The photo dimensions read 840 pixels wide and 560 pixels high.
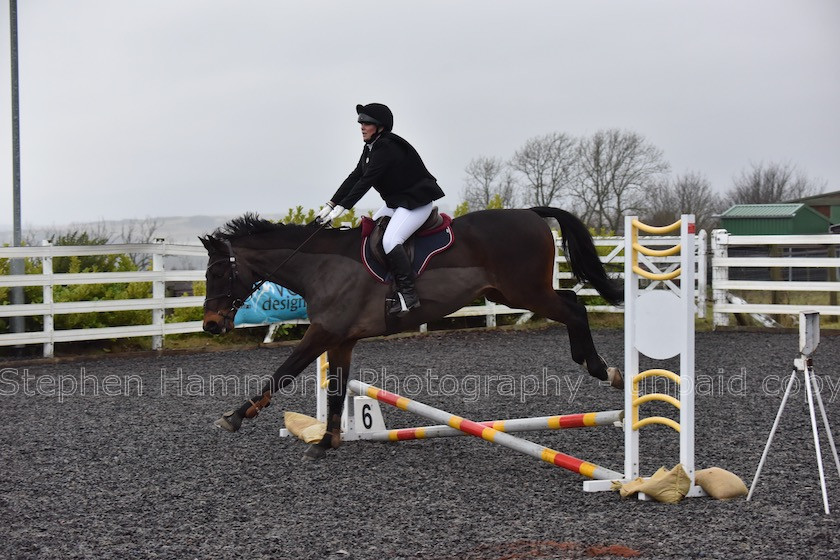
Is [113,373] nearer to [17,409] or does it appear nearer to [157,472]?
[17,409]

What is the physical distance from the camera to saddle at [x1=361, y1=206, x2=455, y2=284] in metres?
5.69

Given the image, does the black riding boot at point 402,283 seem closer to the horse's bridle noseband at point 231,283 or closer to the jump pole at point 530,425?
the jump pole at point 530,425

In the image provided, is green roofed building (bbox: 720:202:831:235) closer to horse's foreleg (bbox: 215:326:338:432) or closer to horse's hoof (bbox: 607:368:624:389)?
horse's hoof (bbox: 607:368:624:389)

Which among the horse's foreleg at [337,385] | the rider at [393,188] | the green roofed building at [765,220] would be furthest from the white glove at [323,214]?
the green roofed building at [765,220]

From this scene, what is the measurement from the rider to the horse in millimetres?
169

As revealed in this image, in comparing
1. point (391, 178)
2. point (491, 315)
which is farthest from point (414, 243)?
point (491, 315)

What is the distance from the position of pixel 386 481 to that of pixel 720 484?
187 centimetres

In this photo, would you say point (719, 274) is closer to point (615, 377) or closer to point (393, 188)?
point (615, 377)

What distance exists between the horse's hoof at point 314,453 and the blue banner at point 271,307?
6.37 meters

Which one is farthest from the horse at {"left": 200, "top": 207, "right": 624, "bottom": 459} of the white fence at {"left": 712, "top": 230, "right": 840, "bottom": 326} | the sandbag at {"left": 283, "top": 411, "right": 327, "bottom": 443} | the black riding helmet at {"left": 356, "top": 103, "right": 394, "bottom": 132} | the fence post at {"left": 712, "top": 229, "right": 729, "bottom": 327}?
the fence post at {"left": 712, "top": 229, "right": 729, "bottom": 327}

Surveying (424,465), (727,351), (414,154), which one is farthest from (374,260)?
(727,351)

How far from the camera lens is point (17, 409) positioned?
7430 millimetres

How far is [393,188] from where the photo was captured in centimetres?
576

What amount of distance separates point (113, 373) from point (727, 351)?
25.0ft
